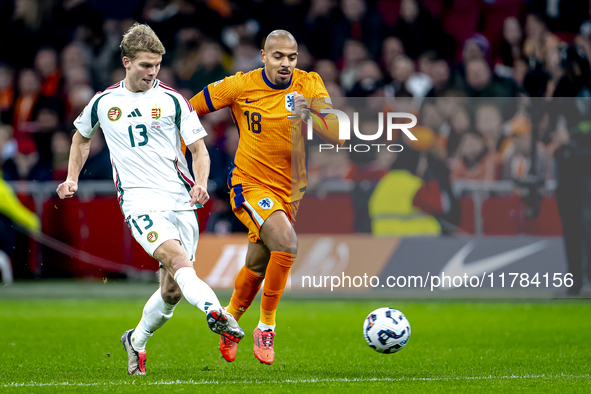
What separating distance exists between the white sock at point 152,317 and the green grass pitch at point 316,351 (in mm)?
276

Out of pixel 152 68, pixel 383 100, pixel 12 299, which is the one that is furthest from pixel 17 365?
pixel 383 100

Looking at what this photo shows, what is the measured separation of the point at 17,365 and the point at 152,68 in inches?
99.4

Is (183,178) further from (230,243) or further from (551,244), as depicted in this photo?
(551,244)

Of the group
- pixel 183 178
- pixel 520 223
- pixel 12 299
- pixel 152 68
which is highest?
pixel 152 68

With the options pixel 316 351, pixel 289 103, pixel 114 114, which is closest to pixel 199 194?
pixel 114 114

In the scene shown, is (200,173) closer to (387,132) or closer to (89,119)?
(89,119)

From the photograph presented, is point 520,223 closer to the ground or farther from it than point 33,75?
closer to the ground

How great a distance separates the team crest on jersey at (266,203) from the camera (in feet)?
21.8

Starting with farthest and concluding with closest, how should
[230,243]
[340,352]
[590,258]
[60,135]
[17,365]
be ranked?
[60,135] → [230,243] → [590,258] → [340,352] → [17,365]


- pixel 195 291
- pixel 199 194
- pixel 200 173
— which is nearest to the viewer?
pixel 195 291

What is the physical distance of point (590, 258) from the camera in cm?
1112

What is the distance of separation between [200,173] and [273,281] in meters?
1.27

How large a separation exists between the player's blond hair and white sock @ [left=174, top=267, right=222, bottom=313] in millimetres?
1516

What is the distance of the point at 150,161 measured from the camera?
577 cm
